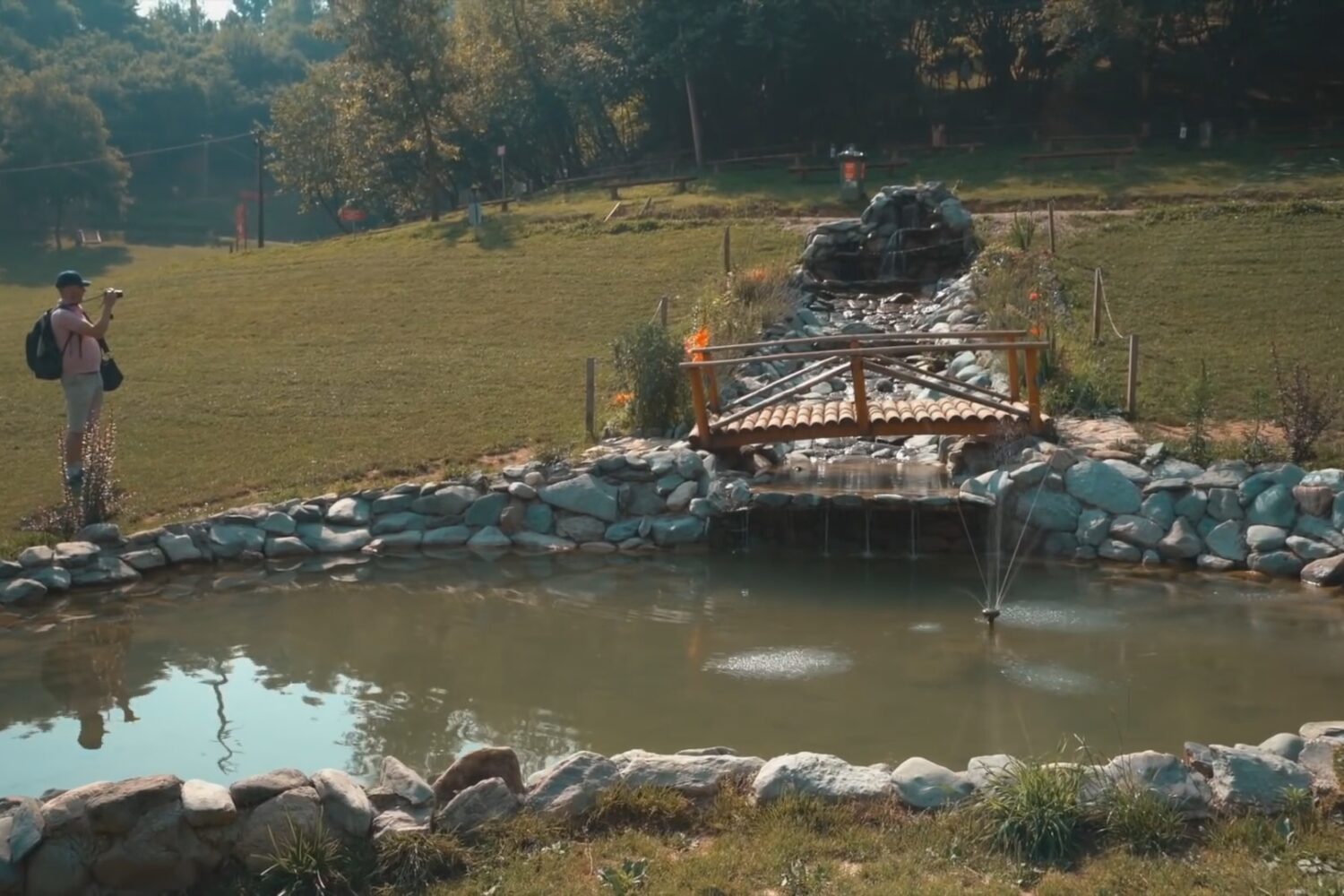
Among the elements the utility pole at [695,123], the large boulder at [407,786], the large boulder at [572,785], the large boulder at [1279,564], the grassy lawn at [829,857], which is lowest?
the large boulder at [1279,564]

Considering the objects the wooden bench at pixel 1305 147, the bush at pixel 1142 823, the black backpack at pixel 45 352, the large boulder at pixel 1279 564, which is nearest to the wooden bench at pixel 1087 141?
the wooden bench at pixel 1305 147

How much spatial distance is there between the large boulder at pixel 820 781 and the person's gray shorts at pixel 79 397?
848 centimetres

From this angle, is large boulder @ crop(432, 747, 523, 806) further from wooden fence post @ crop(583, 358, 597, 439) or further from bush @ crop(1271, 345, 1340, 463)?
bush @ crop(1271, 345, 1340, 463)

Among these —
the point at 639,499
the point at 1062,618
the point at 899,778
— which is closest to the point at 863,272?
the point at 639,499

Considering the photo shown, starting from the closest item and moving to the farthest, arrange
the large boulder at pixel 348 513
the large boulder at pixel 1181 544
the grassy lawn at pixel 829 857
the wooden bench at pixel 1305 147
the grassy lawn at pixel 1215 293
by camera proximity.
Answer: the grassy lawn at pixel 829 857 < the large boulder at pixel 1181 544 < the large boulder at pixel 348 513 < the grassy lawn at pixel 1215 293 < the wooden bench at pixel 1305 147

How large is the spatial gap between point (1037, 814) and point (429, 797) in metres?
2.48

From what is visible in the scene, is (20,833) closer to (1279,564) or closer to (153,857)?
(153,857)

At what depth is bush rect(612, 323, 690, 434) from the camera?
1517 cm

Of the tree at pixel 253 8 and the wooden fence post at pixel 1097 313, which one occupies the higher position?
the tree at pixel 253 8

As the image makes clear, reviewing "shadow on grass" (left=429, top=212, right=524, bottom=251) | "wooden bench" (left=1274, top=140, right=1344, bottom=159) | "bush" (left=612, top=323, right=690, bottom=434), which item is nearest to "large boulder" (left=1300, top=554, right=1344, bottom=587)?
"bush" (left=612, top=323, right=690, bottom=434)

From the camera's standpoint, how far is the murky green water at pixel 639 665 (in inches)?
311

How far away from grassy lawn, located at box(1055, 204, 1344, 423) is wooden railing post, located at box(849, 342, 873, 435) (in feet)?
12.5

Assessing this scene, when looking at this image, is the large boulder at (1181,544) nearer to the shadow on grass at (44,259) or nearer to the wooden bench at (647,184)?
the wooden bench at (647,184)

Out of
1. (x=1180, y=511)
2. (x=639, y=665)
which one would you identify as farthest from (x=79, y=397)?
(x=1180, y=511)
